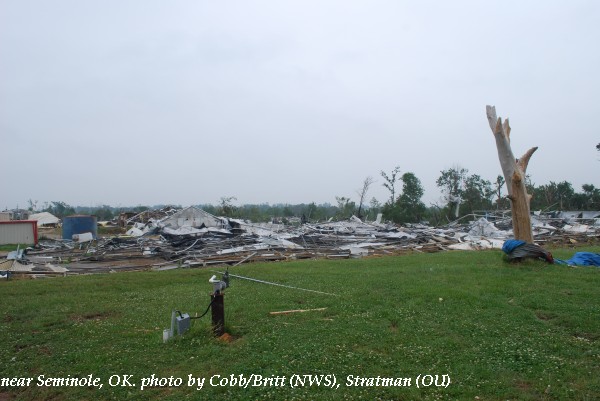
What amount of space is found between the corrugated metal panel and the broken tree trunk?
1095 inches

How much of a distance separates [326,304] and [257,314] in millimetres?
1367

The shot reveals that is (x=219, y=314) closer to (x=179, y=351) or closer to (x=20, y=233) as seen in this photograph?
(x=179, y=351)

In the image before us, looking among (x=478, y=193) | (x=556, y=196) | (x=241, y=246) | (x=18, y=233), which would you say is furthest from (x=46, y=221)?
(x=556, y=196)

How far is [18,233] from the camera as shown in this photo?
27.7m

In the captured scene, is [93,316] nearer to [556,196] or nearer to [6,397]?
[6,397]

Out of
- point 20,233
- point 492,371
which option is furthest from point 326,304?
point 20,233

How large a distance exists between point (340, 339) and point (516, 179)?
1047 centimetres

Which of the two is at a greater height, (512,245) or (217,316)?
(512,245)

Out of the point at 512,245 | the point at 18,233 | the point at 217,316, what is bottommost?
the point at 217,316

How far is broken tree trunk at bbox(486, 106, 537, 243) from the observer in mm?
13539

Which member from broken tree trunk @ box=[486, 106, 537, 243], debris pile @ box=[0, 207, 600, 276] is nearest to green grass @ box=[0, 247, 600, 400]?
broken tree trunk @ box=[486, 106, 537, 243]

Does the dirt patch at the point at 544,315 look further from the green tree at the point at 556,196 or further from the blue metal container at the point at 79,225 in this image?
the green tree at the point at 556,196

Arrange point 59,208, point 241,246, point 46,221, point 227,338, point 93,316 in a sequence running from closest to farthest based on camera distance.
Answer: point 227,338 → point 93,316 → point 241,246 → point 46,221 → point 59,208

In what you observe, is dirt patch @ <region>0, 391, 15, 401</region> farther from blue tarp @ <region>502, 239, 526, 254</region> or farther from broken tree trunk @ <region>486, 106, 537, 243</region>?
broken tree trunk @ <region>486, 106, 537, 243</region>
